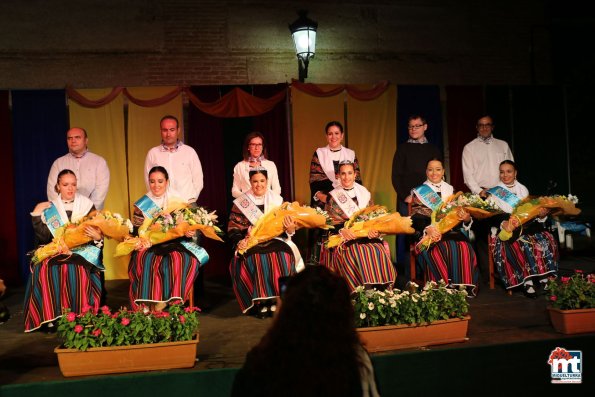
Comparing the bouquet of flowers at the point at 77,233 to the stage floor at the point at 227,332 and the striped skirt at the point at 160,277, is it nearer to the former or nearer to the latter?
the striped skirt at the point at 160,277

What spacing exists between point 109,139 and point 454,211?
141 inches

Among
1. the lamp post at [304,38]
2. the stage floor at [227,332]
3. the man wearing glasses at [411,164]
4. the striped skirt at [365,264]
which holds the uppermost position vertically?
the lamp post at [304,38]

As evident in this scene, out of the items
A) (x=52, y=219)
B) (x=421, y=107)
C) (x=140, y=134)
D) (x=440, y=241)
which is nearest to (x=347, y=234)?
(x=440, y=241)

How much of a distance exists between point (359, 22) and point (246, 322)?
4.57m

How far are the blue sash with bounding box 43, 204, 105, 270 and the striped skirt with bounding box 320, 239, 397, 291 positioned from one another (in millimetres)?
1743

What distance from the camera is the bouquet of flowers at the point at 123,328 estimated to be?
128 inches

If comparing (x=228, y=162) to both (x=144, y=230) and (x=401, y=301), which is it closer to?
(x=144, y=230)

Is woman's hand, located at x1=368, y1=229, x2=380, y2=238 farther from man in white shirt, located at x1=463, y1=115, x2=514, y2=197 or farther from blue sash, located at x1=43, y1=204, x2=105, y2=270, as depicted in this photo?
blue sash, located at x1=43, y1=204, x2=105, y2=270

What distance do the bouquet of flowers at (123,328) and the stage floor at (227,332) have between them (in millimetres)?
222

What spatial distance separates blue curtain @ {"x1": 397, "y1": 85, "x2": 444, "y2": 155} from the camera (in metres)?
6.99

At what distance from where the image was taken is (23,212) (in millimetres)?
6434

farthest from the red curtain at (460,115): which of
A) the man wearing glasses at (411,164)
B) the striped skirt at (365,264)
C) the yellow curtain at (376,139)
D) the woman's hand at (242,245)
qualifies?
the woman's hand at (242,245)

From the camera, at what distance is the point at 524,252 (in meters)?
5.31

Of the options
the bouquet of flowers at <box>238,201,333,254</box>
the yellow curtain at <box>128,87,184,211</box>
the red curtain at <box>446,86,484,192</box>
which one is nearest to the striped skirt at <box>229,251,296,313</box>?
the bouquet of flowers at <box>238,201,333,254</box>
